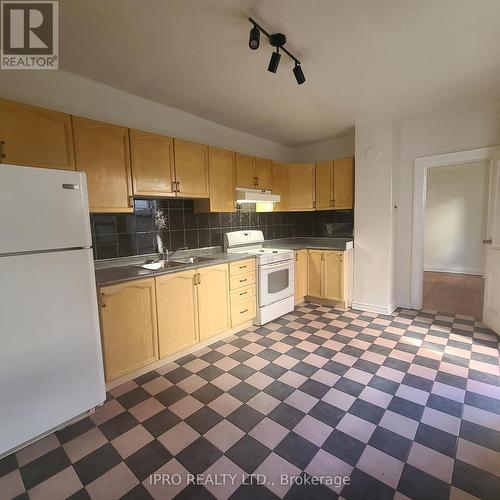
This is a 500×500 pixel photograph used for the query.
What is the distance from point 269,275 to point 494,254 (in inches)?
96.8

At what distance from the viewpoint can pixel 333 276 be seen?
12.6 feet

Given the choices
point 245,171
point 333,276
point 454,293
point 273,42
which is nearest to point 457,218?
point 454,293

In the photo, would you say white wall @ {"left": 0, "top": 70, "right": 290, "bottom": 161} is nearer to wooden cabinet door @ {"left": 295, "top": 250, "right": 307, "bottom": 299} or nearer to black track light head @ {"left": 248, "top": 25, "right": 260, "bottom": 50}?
black track light head @ {"left": 248, "top": 25, "right": 260, "bottom": 50}

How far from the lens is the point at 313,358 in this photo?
251 cm

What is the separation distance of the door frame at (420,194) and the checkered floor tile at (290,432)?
3.58ft

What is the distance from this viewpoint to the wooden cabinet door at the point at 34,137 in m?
1.78

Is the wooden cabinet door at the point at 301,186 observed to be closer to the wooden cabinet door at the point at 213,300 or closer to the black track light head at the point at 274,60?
the wooden cabinet door at the point at 213,300

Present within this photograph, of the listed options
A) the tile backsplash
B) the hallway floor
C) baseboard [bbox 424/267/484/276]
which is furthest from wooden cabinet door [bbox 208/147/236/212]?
baseboard [bbox 424/267/484/276]

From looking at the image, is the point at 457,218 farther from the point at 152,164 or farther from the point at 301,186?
the point at 152,164

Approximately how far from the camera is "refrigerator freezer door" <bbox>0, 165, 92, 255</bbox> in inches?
57.2

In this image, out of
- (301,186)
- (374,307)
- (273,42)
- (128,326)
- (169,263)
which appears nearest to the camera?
(273,42)

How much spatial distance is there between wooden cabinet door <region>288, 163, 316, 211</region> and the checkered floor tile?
2.24 meters

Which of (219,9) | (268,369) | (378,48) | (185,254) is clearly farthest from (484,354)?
(219,9)

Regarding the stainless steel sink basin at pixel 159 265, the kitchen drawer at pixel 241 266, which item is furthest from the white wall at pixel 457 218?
the stainless steel sink basin at pixel 159 265
